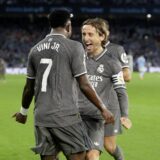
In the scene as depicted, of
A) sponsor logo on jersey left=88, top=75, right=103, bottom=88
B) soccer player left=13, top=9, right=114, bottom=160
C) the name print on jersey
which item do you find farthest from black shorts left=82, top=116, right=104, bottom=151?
the name print on jersey

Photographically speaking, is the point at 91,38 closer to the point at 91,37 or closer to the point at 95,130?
the point at 91,37

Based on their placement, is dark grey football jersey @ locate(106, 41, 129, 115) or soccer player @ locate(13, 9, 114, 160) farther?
dark grey football jersey @ locate(106, 41, 129, 115)

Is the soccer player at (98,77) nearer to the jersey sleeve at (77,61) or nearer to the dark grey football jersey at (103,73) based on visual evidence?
the dark grey football jersey at (103,73)

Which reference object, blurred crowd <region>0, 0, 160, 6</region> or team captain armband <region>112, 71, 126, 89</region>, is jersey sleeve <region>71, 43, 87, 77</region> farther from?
blurred crowd <region>0, 0, 160, 6</region>

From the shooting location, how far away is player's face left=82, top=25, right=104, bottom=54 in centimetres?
698

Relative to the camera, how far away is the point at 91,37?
276 inches

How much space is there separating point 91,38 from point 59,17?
1.17m

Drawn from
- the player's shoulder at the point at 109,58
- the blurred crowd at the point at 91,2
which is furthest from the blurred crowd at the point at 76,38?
the player's shoulder at the point at 109,58

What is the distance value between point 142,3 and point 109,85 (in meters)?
55.1

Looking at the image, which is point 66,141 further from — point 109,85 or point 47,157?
point 109,85

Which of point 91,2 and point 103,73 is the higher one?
point 91,2

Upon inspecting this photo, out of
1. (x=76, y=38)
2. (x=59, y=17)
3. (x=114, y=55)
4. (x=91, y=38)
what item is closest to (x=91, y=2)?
(x=76, y=38)

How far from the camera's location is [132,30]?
2569 inches

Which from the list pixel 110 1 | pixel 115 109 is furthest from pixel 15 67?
pixel 115 109
